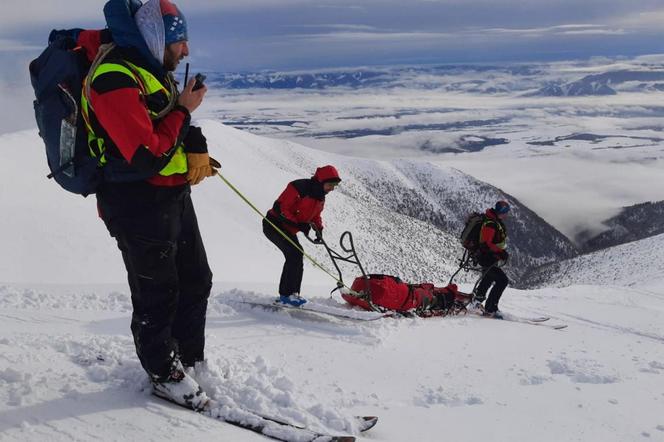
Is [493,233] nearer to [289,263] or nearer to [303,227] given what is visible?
[303,227]

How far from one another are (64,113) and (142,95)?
47 centimetres

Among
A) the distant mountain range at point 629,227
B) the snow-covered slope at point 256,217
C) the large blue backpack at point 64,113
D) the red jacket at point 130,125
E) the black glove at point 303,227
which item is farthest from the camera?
the distant mountain range at point 629,227

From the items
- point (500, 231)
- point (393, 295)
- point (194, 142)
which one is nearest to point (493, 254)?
point (500, 231)

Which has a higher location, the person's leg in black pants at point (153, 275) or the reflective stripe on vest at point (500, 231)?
the person's leg in black pants at point (153, 275)

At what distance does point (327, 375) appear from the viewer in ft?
17.8

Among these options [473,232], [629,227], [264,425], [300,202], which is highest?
[300,202]

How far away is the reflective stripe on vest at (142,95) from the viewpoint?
125 inches

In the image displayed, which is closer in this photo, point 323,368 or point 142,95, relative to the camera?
point 142,95

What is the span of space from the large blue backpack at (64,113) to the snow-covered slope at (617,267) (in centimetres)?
4839

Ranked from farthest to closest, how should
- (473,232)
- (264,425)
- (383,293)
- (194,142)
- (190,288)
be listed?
(473,232) < (383,293) < (190,288) < (264,425) < (194,142)

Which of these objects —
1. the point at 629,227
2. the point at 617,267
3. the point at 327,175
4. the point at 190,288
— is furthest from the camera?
the point at 629,227

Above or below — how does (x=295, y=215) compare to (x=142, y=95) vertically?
below

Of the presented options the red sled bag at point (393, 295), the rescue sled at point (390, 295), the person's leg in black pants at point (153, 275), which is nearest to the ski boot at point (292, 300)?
the rescue sled at point (390, 295)

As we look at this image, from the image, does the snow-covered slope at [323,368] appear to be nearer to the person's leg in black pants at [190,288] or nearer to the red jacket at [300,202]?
the person's leg in black pants at [190,288]
